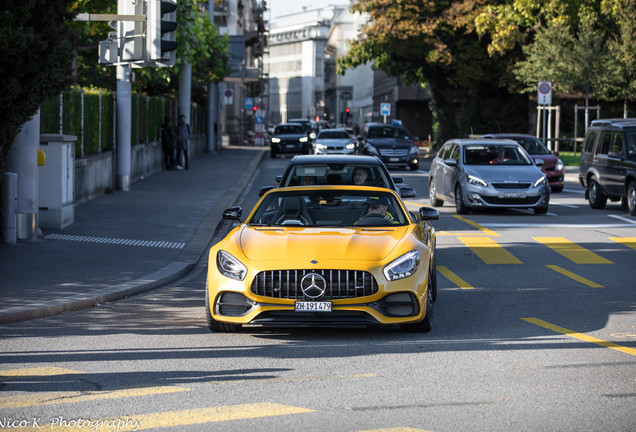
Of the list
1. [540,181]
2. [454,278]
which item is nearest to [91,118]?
[540,181]

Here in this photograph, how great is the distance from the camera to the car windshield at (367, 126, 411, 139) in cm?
4138

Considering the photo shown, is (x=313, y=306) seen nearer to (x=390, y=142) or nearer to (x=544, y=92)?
(x=544, y=92)

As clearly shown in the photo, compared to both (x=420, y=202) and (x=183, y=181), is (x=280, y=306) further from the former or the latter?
(x=183, y=181)

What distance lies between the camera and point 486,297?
36.7 feet

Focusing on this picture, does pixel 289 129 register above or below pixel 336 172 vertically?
above

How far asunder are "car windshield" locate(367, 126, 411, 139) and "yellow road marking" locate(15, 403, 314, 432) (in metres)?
35.4

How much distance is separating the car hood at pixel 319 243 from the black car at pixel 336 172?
11.6 feet

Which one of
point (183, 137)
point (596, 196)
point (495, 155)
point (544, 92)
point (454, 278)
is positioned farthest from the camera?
point (183, 137)

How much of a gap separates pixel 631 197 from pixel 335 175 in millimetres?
10045

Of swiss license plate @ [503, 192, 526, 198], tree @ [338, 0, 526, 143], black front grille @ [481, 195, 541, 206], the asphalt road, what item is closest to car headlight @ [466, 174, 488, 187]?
black front grille @ [481, 195, 541, 206]

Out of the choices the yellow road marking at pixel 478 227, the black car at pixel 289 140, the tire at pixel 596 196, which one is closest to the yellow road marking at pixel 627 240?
the yellow road marking at pixel 478 227

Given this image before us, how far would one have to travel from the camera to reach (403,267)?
28.7ft

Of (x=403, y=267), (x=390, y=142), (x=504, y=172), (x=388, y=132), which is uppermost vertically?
(x=388, y=132)

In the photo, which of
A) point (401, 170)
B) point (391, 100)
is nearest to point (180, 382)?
point (401, 170)
